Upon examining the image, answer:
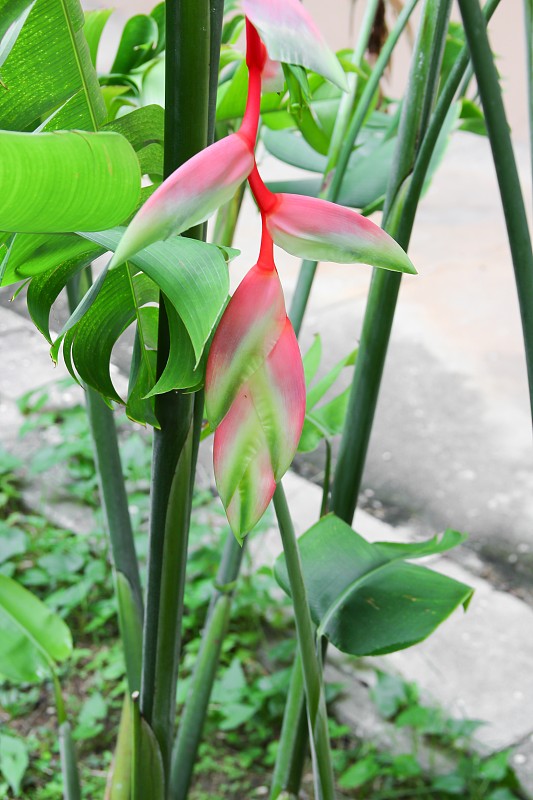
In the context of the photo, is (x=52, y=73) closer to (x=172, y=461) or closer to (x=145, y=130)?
(x=145, y=130)

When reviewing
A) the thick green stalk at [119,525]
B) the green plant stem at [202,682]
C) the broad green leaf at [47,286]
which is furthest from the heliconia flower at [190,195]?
the green plant stem at [202,682]

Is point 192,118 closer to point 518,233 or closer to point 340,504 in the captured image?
point 518,233

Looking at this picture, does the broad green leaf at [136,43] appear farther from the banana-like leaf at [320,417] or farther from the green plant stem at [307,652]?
the green plant stem at [307,652]

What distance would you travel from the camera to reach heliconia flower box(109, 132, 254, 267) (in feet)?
0.66

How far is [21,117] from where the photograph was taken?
36 cm

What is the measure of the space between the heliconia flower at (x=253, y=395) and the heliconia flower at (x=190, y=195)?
0.03 metres

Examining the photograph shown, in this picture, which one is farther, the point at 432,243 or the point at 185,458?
the point at 432,243

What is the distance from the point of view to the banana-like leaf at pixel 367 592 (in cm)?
54

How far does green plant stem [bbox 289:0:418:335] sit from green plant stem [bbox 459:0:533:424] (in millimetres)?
208

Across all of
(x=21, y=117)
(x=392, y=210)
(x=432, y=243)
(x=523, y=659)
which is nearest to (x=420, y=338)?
(x=432, y=243)

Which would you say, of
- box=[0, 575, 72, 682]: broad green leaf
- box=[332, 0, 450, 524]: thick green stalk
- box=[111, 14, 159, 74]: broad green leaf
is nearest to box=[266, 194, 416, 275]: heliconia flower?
box=[332, 0, 450, 524]: thick green stalk

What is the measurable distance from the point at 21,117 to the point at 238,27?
0.39 meters

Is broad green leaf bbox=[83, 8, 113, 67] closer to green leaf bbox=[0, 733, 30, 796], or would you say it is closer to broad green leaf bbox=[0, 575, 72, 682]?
broad green leaf bbox=[0, 575, 72, 682]

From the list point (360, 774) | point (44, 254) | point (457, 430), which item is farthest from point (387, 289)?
point (457, 430)
